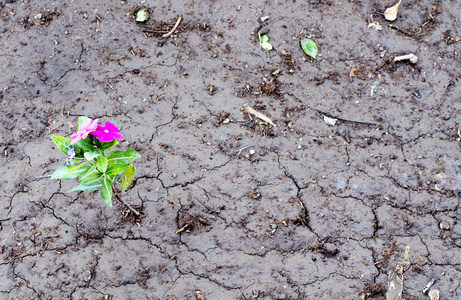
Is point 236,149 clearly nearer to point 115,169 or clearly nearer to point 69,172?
point 115,169

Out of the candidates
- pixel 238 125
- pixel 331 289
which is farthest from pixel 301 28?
pixel 331 289

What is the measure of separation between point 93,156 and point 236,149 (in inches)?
49.8

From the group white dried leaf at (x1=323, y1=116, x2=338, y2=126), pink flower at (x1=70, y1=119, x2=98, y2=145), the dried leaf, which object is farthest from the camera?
the dried leaf

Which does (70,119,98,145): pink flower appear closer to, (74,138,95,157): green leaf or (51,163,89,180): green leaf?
(74,138,95,157): green leaf

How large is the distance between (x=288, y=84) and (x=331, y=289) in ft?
5.40

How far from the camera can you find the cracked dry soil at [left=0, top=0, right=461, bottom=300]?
8.90 ft

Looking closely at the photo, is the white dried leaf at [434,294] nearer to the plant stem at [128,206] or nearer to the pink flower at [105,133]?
the plant stem at [128,206]

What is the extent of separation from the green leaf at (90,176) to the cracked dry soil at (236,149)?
26.8 inches

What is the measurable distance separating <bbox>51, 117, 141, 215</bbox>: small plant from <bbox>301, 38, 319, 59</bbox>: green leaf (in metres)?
1.87

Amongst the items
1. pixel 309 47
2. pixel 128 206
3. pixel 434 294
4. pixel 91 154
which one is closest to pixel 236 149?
pixel 128 206

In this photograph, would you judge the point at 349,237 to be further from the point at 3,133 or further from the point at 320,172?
the point at 3,133

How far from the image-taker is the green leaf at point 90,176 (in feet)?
7.00

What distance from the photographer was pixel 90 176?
7.18ft

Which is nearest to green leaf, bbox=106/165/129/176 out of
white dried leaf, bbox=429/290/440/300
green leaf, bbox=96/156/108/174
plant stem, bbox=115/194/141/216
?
green leaf, bbox=96/156/108/174
